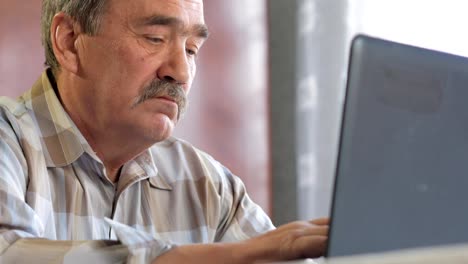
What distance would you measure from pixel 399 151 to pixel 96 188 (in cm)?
89

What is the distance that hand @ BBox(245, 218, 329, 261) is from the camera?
1004mm

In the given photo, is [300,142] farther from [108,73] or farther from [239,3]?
[108,73]

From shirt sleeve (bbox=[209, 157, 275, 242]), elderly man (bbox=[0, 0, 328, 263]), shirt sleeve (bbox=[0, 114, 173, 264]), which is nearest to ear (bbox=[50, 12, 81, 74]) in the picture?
elderly man (bbox=[0, 0, 328, 263])

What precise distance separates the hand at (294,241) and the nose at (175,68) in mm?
697

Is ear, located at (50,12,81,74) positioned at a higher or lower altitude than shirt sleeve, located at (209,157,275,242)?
higher

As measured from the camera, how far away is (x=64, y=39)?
1781mm

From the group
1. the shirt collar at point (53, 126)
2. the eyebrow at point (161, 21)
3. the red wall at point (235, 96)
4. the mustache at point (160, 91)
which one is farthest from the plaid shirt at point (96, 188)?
the red wall at point (235, 96)

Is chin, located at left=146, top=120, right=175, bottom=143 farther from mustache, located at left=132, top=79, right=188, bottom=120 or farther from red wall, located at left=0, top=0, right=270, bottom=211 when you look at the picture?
red wall, located at left=0, top=0, right=270, bottom=211

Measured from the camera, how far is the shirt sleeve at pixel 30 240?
3.33 ft

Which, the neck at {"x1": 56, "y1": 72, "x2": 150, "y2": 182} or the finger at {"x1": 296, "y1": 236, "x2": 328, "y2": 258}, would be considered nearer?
the finger at {"x1": 296, "y1": 236, "x2": 328, "y2": 258}

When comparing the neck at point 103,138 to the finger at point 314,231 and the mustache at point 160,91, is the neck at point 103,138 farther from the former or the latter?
the finger at point 314,231

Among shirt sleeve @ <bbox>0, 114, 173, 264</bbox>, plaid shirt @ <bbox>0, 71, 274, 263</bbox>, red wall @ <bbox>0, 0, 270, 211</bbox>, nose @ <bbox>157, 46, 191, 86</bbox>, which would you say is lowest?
red wall @ <bbox>0, 0, 270, 211</bbox>

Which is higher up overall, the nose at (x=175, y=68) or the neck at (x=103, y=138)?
the nose at (x=175, y=68)

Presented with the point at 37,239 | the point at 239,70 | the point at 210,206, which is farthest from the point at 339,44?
the point at 37,239
